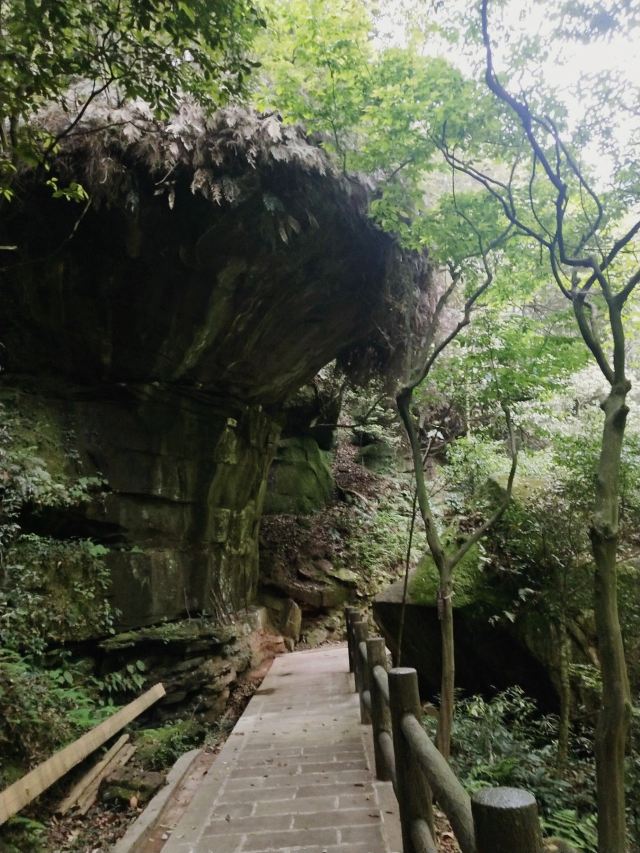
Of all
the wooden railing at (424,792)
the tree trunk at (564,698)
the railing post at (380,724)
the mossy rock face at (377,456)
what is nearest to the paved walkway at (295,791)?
the railing post at (380,724)

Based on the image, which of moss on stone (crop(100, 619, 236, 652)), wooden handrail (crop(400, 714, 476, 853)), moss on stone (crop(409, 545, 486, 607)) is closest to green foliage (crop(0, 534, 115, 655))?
moss on stone (crop(100, 619, 236, 652))

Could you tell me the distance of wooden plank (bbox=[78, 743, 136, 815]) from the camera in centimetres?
466

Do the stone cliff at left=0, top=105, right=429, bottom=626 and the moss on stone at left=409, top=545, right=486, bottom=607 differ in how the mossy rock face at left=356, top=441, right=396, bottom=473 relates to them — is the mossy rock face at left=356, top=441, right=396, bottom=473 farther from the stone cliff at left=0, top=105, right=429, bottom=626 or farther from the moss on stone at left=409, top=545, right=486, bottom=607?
the moss on stone at left=409, top=545, right=486, bottom=607

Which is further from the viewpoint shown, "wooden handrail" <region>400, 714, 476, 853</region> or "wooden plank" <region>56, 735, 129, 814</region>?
"wooden plank" <region>56, 735, 129, 814</region>

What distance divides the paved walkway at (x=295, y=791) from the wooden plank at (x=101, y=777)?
41.9 inches

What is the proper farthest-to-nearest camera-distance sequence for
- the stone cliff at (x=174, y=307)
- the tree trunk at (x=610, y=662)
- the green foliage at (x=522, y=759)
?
the stone cliff at (x=174, y=307), the green foliage at (x=522, y=759), the tree trunk at (x=610, y=662)

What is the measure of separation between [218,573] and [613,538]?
684 centimetres

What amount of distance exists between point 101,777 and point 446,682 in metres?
3.42

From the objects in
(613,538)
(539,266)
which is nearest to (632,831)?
(613,538)

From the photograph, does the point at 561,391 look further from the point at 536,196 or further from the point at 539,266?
the point at 536,196

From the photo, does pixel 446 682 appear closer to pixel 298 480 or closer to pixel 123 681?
pixel 123 681

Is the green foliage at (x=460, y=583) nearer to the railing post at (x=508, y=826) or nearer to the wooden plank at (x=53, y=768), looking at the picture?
the wooden plank at (x=53, y=768)

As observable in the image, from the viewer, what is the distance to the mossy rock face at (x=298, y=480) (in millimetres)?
14102

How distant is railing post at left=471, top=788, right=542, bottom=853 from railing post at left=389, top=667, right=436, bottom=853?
4.75 ft
